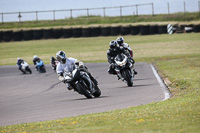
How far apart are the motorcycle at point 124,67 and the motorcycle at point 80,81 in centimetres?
261

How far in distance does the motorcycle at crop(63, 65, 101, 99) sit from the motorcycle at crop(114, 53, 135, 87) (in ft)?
8.56

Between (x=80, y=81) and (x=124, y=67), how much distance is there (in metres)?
3.19

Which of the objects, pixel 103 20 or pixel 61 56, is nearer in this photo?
pixel 61 56

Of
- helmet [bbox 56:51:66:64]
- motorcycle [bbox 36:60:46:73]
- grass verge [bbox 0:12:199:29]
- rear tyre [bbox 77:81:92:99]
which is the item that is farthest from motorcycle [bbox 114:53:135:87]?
grass verge [bbox 0:12:199:29]

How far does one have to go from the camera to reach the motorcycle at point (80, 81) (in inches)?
528

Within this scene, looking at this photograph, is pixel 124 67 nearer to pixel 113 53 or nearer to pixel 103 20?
pixel 113 53

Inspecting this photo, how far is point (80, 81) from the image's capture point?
44.2 feet

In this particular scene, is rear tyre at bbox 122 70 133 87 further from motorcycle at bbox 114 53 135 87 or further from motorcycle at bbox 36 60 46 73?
motorcycle at bbox 36 60 46 73

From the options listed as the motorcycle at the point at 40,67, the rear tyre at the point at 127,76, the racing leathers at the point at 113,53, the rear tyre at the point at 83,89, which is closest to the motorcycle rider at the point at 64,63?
the rear tyre at the point at 83,89

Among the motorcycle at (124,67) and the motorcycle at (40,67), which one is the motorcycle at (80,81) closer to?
the motorcycle at (124,67)

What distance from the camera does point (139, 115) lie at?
9086 mm

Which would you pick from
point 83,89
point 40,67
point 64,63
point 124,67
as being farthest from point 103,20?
point 83,89

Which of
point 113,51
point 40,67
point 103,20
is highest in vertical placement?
point 103,20

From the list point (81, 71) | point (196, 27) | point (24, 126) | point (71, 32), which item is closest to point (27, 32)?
point (71, 32)
